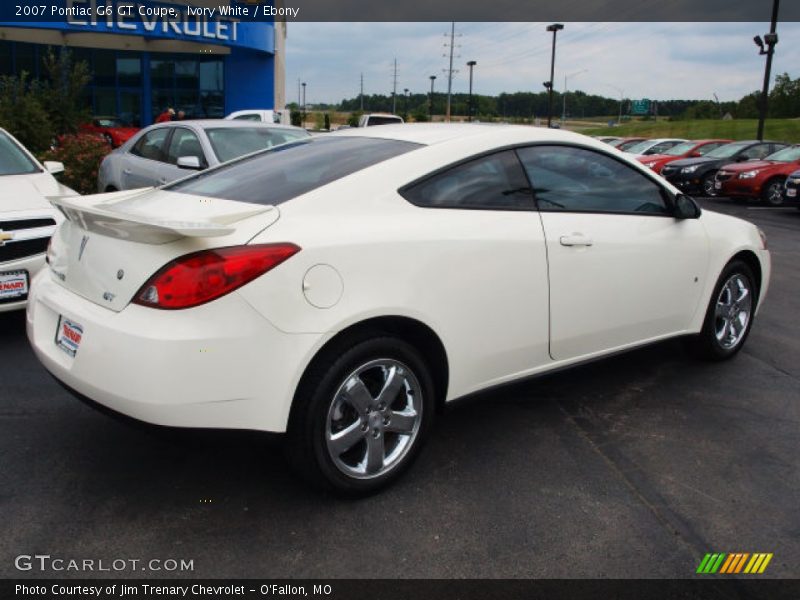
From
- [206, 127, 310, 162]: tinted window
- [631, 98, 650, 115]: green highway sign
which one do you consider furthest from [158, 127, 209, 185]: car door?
[631, 98, 650, 115]: green highway sign

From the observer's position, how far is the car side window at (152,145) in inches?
330

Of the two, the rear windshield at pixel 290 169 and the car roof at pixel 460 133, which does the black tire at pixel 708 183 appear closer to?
the car roof at pixel 460 133

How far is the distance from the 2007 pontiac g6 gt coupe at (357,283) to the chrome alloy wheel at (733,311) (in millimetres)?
753

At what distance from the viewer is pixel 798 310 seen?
21.5 feet

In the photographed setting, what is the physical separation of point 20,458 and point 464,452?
2062mm

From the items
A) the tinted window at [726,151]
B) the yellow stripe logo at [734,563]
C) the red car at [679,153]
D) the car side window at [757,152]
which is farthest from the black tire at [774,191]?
the yellow stripe logo at [734,563]

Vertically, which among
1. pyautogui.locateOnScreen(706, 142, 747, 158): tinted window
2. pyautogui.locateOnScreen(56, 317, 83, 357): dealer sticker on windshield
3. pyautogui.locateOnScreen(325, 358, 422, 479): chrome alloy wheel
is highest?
pyautogui.locateOnScreen(706, 142, 747, 158): tinted window

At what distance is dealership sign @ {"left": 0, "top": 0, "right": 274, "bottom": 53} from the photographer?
2562cm

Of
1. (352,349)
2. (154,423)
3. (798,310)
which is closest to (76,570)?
(154,423)

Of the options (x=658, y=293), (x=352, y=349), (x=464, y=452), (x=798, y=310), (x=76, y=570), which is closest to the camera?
(x=76, y=570)

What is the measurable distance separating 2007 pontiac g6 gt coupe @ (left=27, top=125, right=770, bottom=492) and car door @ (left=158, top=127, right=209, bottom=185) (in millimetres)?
4098

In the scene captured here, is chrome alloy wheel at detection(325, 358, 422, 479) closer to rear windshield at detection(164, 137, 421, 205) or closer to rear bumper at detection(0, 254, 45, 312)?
rear windshield at detection(164, 137, 421, 205)

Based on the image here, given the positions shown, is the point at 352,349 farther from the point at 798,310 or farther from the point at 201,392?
the point at 798,310

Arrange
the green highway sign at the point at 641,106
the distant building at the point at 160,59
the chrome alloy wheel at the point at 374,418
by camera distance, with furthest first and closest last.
A: the green highway sign at the point at 641,106 < the distant building at the point at 160,59 < the chrome alloy wheel at the point at 374,418
